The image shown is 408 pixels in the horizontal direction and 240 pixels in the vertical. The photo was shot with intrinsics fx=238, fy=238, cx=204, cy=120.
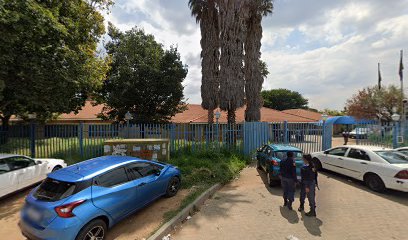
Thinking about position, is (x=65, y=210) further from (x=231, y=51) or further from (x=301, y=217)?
(x=231, y=51)

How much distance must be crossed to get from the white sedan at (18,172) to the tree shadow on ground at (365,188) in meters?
10.4

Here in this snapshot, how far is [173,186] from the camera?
7.14 meters

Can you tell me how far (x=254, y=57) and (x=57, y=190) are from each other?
1461 centimetres

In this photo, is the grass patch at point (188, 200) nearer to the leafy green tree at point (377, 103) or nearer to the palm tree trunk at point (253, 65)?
the palm tree trunk at point (253, 65)

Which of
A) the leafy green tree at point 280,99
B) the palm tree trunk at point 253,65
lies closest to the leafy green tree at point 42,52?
the palm tree trunk at point 253,65

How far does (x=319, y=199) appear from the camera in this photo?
7023mm

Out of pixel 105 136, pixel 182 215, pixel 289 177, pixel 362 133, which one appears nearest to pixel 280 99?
pixel 362 133

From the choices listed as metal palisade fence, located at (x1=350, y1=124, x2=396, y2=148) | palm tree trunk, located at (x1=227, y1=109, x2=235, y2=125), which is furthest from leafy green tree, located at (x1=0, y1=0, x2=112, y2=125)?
metal palisade fence, located at (x1=350, y1=124, x2=396, y2=148)

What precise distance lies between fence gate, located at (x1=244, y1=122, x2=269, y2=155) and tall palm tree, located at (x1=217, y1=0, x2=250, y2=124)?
1827 millimetres

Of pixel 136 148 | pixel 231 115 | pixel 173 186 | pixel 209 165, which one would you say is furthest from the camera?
pixel 231 115

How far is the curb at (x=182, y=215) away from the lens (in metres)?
4.93

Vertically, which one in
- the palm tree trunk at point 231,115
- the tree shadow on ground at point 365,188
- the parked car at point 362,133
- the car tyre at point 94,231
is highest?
the palm tree trunk at point 231,115

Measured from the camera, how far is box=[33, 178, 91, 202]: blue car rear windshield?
4.38 m

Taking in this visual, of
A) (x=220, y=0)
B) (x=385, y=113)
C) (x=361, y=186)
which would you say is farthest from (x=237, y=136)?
(x=385, y=113)
